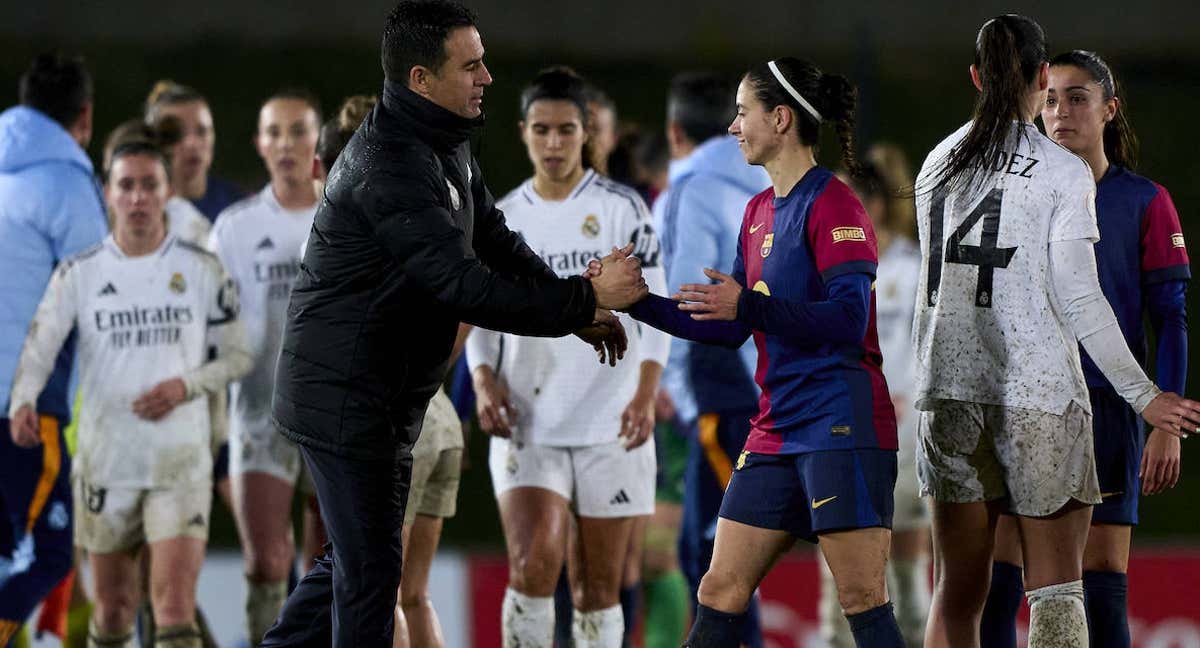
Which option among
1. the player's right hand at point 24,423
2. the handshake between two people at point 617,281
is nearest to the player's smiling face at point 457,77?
the handshake between two people at point 617,281

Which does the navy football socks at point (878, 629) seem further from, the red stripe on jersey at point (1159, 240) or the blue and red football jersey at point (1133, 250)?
the red stripe on jersey at point (1159, 240)

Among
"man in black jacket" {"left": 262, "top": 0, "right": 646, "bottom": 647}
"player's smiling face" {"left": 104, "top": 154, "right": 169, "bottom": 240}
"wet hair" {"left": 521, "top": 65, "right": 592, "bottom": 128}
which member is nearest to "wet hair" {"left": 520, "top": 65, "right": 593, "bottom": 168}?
"wet hair" {"left": 521, "top": 65, "right": 592, "bottom": 128}

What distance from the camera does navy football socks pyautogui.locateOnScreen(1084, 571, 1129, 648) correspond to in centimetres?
433

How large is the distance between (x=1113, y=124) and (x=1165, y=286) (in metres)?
0.53

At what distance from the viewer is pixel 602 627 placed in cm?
510

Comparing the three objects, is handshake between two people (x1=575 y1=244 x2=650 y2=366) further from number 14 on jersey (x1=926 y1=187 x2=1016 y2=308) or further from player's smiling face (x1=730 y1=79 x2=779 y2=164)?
number 14 on jersey (x1=926 y1=187 x2=1016 y2=308)

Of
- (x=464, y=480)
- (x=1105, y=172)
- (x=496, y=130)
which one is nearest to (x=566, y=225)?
(x=1105, y=172)

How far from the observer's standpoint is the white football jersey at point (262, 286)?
19.1 ft

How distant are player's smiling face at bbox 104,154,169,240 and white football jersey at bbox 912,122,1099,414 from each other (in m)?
2.80

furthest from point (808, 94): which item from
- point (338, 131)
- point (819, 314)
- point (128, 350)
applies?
point (128, 350)

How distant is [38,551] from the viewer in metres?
5.57

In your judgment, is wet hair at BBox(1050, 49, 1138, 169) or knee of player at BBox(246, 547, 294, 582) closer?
wet hair at BBox(1050, 49, 1138, 169)

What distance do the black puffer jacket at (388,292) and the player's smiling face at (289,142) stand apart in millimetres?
1983

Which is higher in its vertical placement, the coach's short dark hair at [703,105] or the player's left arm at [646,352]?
the coach's short dark hair at [703,105]
